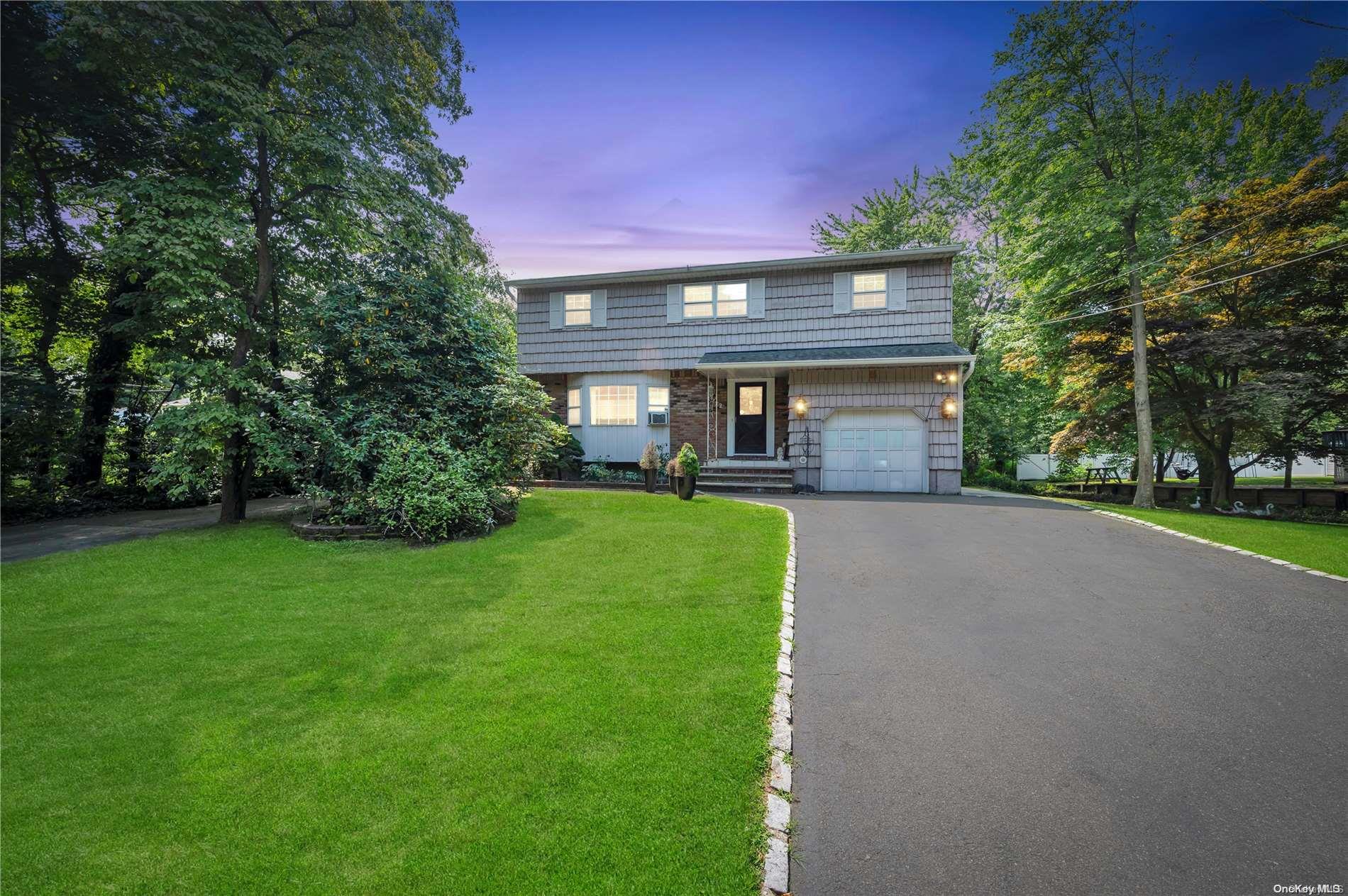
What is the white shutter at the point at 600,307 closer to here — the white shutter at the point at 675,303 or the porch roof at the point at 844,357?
the white shutter at the point at 675,303

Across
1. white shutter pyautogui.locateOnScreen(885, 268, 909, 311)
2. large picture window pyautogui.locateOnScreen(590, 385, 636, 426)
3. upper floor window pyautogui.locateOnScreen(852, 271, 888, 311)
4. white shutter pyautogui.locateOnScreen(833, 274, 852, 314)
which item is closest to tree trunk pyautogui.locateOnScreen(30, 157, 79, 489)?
large picture window pyautogui.locateOnScreen(590, 385, 636, 426)

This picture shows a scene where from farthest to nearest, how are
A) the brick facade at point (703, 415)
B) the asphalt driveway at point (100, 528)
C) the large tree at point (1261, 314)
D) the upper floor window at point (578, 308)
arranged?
the upper floor window at point (578, 308), the brick facade at point (703, 415), the large tree at point (1261, 314), the asphalt driveway at point (100, 528)

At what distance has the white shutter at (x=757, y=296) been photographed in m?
14.9

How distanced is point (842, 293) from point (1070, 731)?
13076 mm

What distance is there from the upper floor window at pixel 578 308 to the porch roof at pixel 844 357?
416cm

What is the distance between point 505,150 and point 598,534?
1031cm

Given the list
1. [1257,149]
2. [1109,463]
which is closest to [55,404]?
[1257,149]

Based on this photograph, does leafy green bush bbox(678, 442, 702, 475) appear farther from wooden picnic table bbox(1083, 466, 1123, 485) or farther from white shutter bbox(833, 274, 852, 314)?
wooden picnic table bbox(1083, 466, 1123, 485)

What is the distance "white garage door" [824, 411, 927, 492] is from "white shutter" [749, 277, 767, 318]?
146 inches

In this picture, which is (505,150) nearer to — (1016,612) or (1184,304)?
(1016,612)

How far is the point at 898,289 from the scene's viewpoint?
1401cm

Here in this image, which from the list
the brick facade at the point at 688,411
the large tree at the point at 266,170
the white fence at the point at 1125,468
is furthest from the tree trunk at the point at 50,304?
the white fence at the point at 1125,468

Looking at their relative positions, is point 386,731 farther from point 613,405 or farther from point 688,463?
point 613,405

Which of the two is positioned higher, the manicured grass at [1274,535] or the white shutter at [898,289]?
the white shutter at [898,289]
